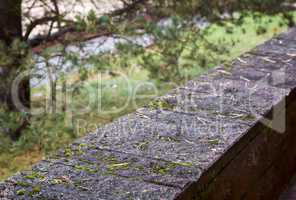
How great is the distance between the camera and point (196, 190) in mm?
1769

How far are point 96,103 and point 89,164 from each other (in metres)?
4.60

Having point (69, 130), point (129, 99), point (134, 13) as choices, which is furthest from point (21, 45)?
point (129, 99)

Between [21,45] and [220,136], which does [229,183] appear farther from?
[21,45]

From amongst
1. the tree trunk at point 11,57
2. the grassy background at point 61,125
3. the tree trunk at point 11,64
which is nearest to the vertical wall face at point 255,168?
the grassy background at point 61,125

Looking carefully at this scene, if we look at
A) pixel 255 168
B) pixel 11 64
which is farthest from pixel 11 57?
pixel 255 168

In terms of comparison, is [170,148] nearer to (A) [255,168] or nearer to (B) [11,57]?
(A) [255,168]

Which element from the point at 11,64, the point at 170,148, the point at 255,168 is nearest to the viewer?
the point at 170,148

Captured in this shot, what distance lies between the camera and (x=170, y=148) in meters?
2.01

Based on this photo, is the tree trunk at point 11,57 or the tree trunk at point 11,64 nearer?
the tree trunk at point 11,64

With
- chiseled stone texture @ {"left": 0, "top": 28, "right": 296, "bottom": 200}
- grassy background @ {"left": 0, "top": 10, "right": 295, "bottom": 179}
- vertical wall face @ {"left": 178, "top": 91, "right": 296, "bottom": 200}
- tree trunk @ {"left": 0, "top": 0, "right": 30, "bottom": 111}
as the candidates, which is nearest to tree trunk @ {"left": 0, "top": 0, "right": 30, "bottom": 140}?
tree trunk @ {"left": 0, "top": 0, "right": 30, "bottom": 111}

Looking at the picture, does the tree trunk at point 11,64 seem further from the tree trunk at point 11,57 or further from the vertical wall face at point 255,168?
the vertical wall face at point 255,168

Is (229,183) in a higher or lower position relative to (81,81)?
lower

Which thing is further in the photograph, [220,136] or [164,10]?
[164,10]

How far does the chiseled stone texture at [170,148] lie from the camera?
1674 millimetres
